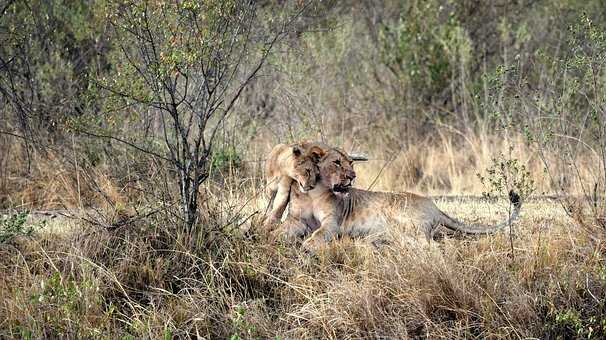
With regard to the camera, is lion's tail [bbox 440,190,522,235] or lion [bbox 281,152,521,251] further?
lion [bbox 281,152,521,251]

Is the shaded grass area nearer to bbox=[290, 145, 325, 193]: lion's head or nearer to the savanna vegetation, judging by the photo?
the savanna vegetation

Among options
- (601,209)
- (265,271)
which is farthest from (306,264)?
(601,209)

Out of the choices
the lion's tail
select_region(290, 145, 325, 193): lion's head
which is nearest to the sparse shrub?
select_region(290, 145, 325, 193): lion's head

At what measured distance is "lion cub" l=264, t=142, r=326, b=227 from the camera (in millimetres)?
6668

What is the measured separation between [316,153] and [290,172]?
235mm

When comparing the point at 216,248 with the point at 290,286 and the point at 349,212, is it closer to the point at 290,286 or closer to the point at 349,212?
the point at 290,286

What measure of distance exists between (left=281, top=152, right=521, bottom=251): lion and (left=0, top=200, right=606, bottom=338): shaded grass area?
26 centimetres

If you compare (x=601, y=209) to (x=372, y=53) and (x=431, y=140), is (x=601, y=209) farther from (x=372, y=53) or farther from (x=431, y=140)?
(x=372, y=53)

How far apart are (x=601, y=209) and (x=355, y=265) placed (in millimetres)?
1909

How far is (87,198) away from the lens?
7.82 meters

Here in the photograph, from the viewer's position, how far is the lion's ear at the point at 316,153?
6.72 meters

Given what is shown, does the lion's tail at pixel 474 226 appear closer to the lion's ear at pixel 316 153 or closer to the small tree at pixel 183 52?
the lion's ear at pixel 316 153

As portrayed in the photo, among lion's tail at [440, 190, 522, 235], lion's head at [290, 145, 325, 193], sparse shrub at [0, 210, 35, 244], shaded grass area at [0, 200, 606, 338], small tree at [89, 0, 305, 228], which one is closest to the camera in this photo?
shaded grass area at [0, 200, 606, 338]

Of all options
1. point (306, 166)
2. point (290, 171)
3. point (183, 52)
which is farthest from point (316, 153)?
point (183, 52)
